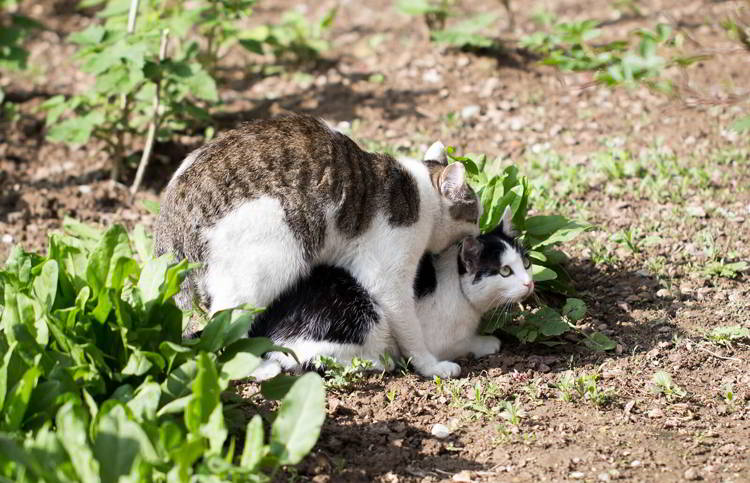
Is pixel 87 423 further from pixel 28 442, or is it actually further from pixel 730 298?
pixel 730 298

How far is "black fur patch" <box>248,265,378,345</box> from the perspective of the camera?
168 inches

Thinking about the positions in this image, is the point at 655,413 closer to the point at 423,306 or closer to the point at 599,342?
the point at 599,342

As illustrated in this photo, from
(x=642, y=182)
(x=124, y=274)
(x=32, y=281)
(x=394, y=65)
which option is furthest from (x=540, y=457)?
(x=394, y=65)

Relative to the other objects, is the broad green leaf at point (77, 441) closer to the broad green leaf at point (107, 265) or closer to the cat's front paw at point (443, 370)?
the broad green leaf at point (107, 265)

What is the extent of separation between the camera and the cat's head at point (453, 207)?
4613 millimetres

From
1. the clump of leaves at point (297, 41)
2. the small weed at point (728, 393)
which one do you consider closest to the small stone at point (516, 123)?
the clump of leaves at point (297, 41)

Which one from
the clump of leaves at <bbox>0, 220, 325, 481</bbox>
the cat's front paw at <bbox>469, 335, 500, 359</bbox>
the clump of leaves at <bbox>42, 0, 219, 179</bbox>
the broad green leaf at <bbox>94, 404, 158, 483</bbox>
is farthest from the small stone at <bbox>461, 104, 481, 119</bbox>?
the broad green leaf at <bbox>94, 404, 158, 483</bbox>

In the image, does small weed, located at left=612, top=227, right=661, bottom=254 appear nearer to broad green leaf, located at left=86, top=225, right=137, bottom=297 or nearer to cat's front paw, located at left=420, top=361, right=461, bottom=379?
cat's front paw, located at left=420, top=361, right=461, bottom=379

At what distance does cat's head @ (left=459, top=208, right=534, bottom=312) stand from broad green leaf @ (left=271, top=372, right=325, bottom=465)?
5.46 ft

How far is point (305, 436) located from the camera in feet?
9.85

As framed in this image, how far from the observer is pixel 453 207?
4.65 metres

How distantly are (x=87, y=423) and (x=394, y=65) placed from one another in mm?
5525

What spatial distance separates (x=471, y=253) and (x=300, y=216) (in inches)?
37.3

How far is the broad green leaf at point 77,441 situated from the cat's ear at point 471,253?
2.18 m
